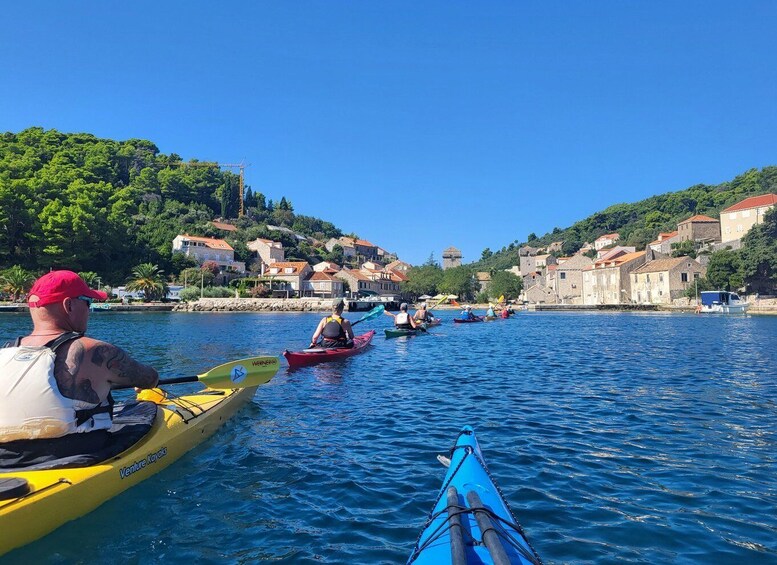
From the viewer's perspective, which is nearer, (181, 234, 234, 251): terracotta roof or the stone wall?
the stone wall

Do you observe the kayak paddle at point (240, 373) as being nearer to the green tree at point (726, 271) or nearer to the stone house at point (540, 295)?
the green tree at point (726, 271)

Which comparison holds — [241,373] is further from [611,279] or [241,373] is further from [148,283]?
[611,279]

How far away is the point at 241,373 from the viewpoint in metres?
9.59

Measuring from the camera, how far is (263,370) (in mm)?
10125

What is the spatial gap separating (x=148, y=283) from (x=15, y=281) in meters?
16.6

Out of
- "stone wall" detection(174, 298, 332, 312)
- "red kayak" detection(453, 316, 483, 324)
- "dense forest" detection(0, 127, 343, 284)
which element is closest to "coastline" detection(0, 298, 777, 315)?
"stone wall" detection(174, 298, 332, 312)

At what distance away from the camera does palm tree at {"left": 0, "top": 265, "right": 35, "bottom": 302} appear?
62.6 m

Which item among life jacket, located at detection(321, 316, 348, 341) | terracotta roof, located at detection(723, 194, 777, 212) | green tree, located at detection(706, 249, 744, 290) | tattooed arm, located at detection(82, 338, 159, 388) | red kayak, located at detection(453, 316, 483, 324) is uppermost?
terracotta roof, located at detection(723, 194, 777, 212)

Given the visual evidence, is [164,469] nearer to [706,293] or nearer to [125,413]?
[125,413]

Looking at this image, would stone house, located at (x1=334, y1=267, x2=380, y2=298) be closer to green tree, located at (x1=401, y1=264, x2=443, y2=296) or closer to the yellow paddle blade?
green tree, located at (x1=401, y1=264, x2=443, y2=296)

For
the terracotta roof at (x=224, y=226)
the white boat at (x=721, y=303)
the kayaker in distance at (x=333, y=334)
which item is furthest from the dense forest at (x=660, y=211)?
the kayaker in distance at (x=333, y=334)

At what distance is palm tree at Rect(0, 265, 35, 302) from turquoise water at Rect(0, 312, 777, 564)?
215ft

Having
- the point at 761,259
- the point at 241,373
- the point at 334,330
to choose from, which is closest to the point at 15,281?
the point at 334,330

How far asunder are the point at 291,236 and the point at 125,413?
134301 millimetres
